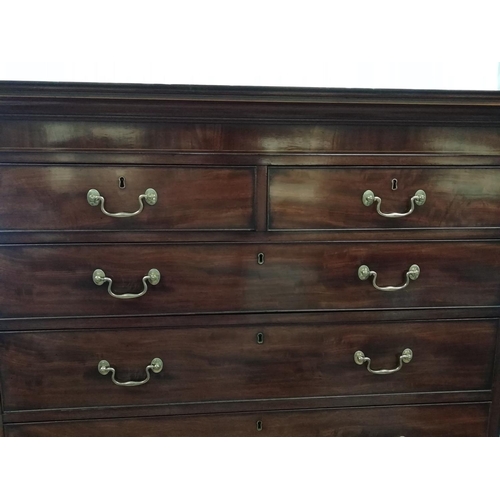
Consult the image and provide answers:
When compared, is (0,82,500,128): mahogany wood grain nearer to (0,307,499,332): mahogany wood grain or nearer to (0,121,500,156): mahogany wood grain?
(0,121,500,156): mahogany wood grain

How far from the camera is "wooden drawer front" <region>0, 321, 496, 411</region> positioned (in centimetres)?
92

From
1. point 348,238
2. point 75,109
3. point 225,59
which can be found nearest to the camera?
point 75,109

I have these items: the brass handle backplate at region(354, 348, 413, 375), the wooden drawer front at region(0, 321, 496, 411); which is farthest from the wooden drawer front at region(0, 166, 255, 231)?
the brass handle backplate at region(354, 348, 413, 375)

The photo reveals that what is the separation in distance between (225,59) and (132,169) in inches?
21.1

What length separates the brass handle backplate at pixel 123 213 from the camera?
838mm

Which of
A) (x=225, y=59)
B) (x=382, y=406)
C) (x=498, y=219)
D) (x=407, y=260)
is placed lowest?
(x=382, y=406)

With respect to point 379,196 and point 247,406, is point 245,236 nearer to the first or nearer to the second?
point 379,196

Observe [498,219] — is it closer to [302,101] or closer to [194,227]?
[302,101]

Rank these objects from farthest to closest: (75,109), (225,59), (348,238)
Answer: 1. (225,59)
2. (348,238)
3. (75,109)

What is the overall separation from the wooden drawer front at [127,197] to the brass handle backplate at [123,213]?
0.01 metres

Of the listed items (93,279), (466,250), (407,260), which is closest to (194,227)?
(93,279)

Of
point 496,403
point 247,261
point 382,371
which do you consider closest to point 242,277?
point 247,261

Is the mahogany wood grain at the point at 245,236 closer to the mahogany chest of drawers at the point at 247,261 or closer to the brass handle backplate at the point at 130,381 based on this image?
the mahogany chest of drawers at the point at 247,261

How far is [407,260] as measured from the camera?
3.08 ft
